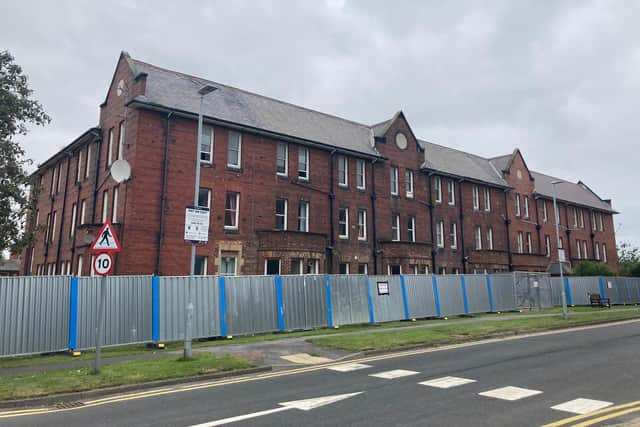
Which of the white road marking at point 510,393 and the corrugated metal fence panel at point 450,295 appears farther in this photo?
the corrugated metal fence panel at point 450,295

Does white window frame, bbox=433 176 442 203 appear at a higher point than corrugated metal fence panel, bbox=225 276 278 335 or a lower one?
higher

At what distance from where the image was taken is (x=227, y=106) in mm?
28031

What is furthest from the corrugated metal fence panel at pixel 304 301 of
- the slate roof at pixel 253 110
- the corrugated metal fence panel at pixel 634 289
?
the corrugated metal fence panel at pixel 634 289

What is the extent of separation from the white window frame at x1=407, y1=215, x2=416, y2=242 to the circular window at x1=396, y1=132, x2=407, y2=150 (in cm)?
552

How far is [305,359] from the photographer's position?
12.7 m

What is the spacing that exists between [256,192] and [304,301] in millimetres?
9306

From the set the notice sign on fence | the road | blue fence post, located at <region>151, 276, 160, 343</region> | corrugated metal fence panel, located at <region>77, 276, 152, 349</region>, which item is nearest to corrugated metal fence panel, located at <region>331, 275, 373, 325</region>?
the notice sign on fence

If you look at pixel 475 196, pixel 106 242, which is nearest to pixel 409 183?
pixel 475 196

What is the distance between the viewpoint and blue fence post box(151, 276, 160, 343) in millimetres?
15795

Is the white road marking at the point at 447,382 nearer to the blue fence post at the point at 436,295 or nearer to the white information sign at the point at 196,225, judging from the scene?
the white information sign at the point at 196,225

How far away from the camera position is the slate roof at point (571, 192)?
5197 centimetres

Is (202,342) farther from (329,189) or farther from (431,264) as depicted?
(431,264)

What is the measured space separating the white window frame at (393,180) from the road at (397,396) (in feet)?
75.9

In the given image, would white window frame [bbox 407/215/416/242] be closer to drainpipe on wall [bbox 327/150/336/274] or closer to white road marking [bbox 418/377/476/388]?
drainpipe on wall [bbox 327/150/336/274]
